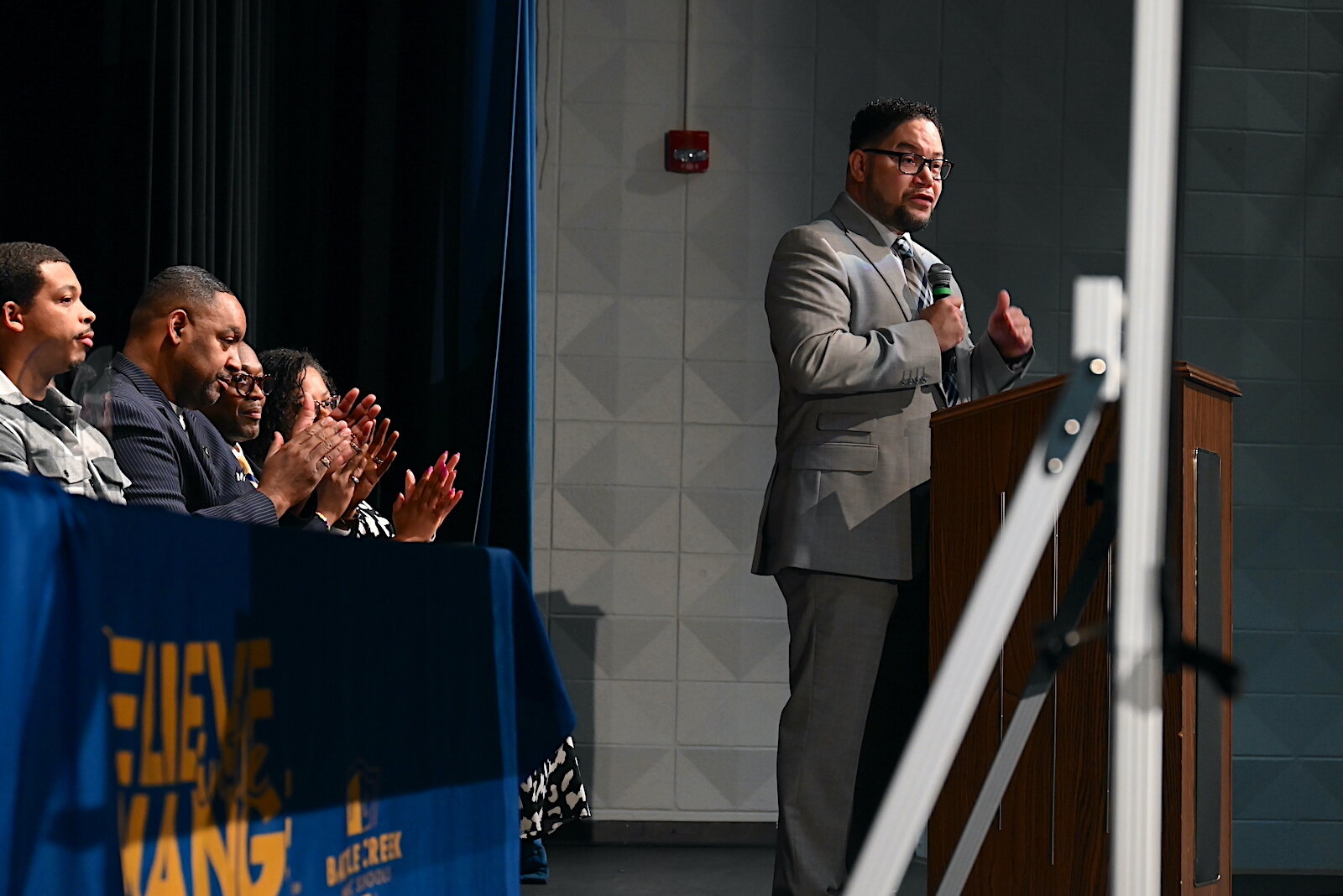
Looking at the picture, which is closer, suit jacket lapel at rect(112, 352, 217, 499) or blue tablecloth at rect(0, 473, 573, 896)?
blue tablecloth at rect(0, 473, 573, 896)

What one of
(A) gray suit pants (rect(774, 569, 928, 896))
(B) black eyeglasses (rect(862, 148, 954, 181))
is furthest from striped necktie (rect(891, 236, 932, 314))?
(A) gray suit pants (rect(774, 569, 928, 896))

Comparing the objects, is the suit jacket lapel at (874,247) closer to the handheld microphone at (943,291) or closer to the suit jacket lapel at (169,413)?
the handheld microphone at (943,291)

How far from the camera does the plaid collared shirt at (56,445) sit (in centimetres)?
207

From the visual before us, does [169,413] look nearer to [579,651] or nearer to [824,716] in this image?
[824,716]

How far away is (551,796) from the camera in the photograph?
3.06 m

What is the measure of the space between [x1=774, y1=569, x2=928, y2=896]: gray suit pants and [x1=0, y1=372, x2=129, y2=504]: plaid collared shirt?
117 cm

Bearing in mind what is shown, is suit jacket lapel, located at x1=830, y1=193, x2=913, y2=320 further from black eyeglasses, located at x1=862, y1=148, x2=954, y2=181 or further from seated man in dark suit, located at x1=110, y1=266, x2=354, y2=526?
seated man in dark suit, located at x1=110, y1=266, x2=354, y2=526

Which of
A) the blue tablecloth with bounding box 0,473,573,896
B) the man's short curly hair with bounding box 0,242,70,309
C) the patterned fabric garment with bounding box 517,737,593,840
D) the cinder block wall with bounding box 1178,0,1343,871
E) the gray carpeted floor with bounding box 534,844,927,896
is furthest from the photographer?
the cinder block wall with bounding box 1178,0,1343,871

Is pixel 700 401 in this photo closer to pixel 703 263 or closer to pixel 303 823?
pixel 703 263

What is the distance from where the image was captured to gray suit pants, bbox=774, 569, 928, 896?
8.13 ft

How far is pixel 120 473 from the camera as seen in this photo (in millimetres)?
A: 2281

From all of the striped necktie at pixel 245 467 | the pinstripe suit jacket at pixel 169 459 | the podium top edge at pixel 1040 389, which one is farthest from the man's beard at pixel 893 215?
the striped necktie at pixel 245 467

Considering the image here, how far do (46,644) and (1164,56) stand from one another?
3.43 feet

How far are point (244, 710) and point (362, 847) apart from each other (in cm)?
38
